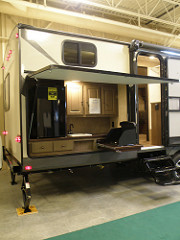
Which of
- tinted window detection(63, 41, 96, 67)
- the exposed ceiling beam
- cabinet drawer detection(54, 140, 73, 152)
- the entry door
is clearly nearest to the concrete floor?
cabinet drawer detection(54, 140, 73, 152)

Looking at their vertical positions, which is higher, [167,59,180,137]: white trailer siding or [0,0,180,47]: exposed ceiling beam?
[0,0,180,47]: exposed ceiling beam

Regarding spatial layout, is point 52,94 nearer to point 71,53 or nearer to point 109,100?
point 71,53

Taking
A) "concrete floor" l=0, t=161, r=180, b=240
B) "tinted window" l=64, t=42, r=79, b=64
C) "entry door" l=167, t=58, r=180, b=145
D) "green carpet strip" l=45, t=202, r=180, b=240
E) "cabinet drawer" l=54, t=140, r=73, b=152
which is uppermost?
"tinted window" l=64, t=42, r=79, b=64

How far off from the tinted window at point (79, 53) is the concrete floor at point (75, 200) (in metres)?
2.16

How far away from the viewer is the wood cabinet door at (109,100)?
4828 mm

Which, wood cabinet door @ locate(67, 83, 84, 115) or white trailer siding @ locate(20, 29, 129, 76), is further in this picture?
wood cabinet door @ locate(67, 83, 84, 115)

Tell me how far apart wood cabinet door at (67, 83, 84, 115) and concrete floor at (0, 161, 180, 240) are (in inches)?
56.6

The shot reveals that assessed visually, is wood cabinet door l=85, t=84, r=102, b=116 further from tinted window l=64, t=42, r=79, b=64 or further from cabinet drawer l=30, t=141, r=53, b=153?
cabinet drawer l=30, t=141, r=53, b=153

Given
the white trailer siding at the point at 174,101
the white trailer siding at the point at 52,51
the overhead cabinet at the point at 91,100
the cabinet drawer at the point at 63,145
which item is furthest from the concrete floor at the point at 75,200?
the white trailer siding at the point at 52,51

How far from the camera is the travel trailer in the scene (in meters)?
3.01

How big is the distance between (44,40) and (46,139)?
4.65ft

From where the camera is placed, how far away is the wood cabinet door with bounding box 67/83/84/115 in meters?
4.54

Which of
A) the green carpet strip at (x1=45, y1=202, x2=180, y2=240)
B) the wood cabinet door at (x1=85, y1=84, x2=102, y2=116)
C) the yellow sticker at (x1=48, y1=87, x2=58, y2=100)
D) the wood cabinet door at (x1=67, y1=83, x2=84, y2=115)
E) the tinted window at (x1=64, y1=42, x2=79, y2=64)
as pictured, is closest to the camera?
the green carpet strip at (x1=45, y1=202, x2=180, y2=240)

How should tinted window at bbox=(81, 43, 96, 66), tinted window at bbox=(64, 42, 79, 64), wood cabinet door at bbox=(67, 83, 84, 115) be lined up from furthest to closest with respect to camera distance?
wood cabinet door at bbox=(67, 83, 84, 115) < tinted window at bbox=(81, 43, 96, 66) < tinted window at bbox=(64, 42, 79, 64)
